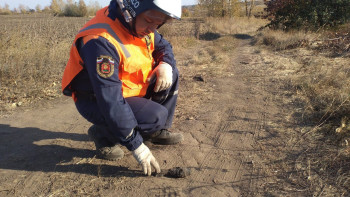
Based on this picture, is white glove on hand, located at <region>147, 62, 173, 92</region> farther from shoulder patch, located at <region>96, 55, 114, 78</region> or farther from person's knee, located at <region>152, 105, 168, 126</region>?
shoulder patch, located at <region>96, 55, 114, 78</region>

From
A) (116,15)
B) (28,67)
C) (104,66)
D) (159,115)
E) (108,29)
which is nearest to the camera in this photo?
(104,66)

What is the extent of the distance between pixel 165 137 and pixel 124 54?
0.88 metres

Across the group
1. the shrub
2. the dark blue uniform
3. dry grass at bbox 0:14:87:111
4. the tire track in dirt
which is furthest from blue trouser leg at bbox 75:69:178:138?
the shrub

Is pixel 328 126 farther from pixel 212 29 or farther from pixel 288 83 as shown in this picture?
pixel 212 29

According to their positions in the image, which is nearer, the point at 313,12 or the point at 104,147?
the point at 104,147

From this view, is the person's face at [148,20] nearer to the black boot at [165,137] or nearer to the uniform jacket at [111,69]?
the uniform jacket at [111,69]

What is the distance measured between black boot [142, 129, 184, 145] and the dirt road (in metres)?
0.06

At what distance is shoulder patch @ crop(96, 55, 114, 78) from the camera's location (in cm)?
167

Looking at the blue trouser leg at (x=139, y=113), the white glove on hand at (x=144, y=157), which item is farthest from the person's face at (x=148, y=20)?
the white glove on hand at (x=144, y=157)

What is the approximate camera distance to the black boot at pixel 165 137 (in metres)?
2.36

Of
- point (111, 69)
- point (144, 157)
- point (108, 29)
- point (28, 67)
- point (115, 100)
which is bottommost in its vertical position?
point (144, 157)

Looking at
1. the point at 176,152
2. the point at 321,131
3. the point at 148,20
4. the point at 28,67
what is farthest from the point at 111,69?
the point at 28,67

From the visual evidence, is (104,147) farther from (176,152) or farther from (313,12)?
(313,12)

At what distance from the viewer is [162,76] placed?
212 cm
